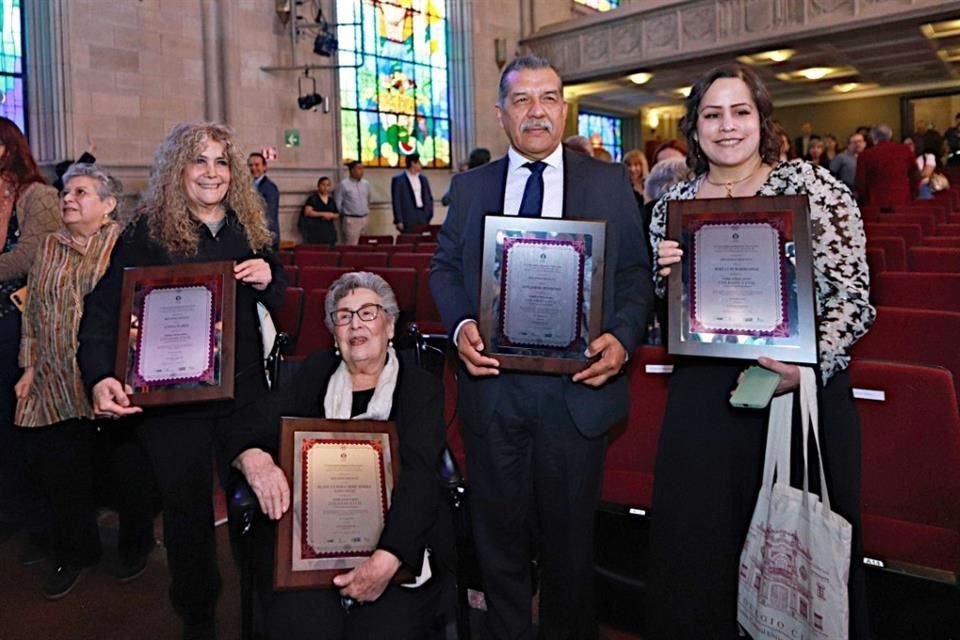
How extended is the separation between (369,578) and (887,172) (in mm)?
8167

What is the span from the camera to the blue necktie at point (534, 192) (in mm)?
2043

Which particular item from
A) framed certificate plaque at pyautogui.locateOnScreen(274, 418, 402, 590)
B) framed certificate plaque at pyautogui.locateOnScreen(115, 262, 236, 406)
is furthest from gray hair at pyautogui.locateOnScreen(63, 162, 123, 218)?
framed certificate plaque at pyautogui.locateOnScreen(274, 418, 402, 590)

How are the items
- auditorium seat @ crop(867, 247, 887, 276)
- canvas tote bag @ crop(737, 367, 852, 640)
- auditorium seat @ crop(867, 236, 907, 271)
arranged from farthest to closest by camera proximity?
auditorium seat @ crop(867, 236, 907, 271) → auditorium seat @ crop(867, 247, 887, 276) → canvas tote bag @ crop(737, 367, 852, 640)

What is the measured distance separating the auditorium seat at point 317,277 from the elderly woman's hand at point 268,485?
2994mm

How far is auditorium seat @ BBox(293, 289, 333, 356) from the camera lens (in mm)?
4297

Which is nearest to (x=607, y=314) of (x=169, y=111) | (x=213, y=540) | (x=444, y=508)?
(x=444, y=508)

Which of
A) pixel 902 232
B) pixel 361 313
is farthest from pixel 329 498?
pixel 902 232

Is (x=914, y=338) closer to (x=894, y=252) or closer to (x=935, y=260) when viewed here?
(x=935, y=260)

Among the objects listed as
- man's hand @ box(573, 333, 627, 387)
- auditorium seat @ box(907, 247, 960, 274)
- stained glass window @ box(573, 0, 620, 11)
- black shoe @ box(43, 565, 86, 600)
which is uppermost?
stained glass window @ box(573, 0, 620, 11)

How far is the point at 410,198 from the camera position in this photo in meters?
12.0

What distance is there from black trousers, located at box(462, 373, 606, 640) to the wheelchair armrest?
0.59 metres

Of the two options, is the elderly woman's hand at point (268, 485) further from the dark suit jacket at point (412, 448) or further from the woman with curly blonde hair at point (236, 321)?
the dark suit jacket at point (412, 448)

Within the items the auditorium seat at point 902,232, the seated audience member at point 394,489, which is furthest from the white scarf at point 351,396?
the auditorium seat at point 902,232

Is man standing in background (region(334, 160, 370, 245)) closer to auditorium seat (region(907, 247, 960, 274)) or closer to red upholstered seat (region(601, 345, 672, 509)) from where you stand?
auditorium seat (region(907, 247, 960, 274))
